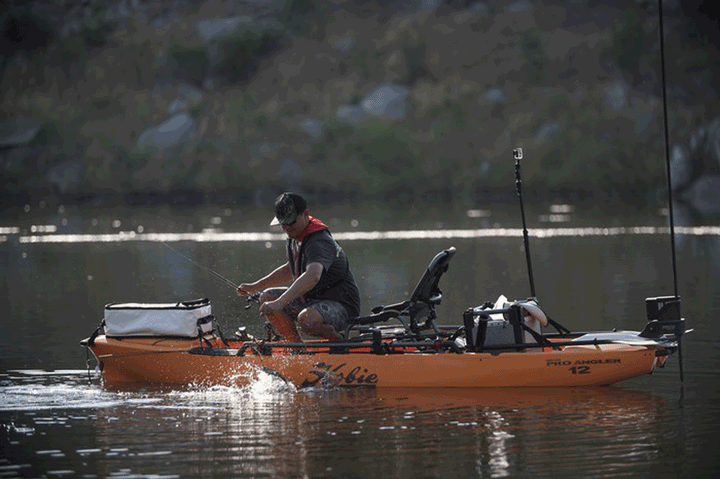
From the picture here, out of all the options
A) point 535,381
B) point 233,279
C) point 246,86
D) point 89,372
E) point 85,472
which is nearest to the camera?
point 85,472

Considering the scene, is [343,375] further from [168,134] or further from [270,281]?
[168,134]

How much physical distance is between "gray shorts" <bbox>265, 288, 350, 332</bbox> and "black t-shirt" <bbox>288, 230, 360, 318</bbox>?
0.26ft

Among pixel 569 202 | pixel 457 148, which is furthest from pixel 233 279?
pixel 457 148

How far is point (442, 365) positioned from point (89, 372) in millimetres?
3810

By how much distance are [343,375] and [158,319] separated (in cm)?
211

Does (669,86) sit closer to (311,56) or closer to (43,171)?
(311,56)

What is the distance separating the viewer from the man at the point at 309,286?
44.6 ft

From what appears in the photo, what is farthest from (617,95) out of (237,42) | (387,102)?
(237,42)

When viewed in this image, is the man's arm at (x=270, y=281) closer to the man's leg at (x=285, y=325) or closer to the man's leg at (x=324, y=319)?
the man's leg at (x=285, y=325)

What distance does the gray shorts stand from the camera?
13.8 m

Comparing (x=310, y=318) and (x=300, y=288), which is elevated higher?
(x=300, y=288)

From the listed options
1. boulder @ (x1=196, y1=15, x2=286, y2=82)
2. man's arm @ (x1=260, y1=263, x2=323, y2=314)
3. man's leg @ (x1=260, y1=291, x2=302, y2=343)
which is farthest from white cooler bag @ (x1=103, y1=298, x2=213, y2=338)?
boulder @ (x1=196, y1=15, x2=286, y2=82)

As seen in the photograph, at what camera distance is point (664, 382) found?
14031mm

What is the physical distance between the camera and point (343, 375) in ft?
44.3
